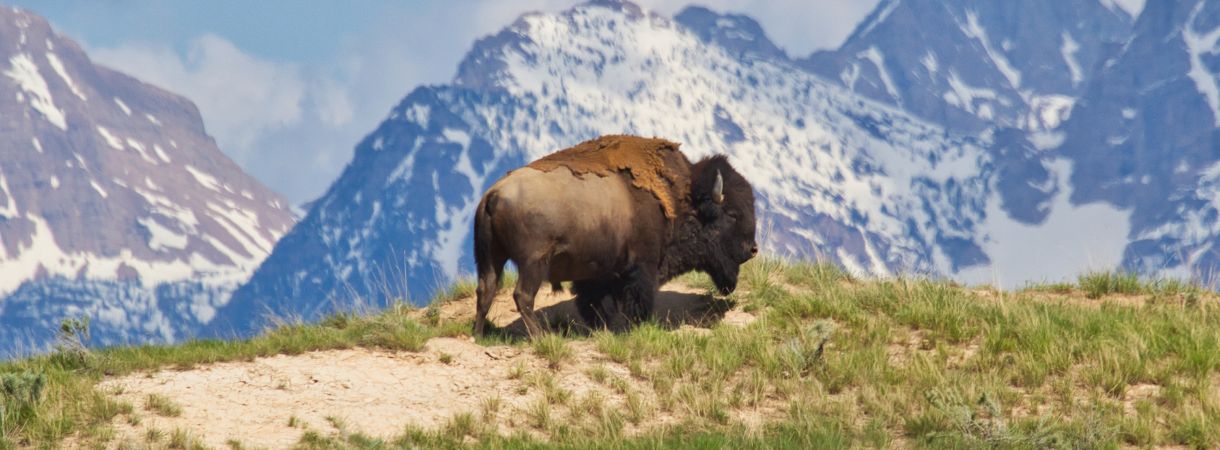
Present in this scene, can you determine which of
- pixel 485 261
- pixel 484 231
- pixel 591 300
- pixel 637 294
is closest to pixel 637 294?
pixel 637 294

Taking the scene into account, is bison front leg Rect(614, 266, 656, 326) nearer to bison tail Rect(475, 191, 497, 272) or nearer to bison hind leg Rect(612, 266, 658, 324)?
bison hind leg Rect(612, 266, 658, 324)

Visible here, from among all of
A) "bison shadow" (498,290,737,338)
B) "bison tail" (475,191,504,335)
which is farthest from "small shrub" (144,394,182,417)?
"bison shadow" (498,290,737,338)

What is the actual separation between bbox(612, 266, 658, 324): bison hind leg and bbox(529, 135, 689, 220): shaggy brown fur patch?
86 centimetres

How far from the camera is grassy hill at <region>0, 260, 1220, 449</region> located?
9.91m

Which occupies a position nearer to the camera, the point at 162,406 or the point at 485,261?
the point at 162,406

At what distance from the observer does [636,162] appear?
46.8ft

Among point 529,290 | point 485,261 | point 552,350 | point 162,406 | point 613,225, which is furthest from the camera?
point 613,225

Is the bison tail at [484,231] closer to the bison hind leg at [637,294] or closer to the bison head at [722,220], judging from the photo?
the bison hind leg at [637,294]

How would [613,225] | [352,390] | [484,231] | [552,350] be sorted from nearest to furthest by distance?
[352,390] < [552,350] < [484,231] < [613,225]

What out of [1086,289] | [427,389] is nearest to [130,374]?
[427,389]

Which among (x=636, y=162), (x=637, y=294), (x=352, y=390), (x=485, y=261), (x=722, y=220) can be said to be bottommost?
(x=352, y=390)

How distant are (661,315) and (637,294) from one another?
951mm

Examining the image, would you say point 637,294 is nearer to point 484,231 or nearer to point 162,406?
point 484,231

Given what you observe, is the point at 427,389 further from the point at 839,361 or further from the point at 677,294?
the point at 677,294
